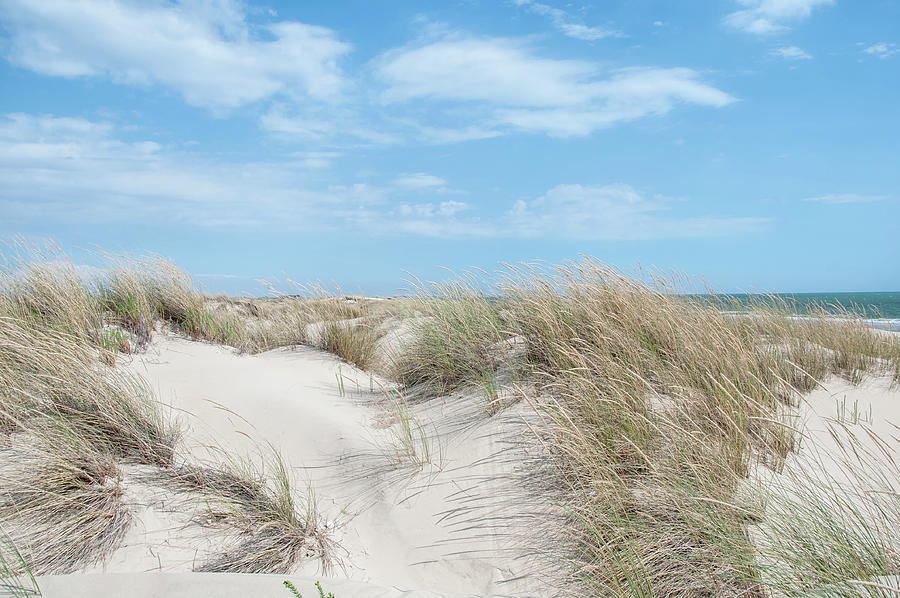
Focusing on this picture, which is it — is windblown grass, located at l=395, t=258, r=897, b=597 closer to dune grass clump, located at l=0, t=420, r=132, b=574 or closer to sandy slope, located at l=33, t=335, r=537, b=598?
sandy slope, located at l=33, t=335, r=537, b=598

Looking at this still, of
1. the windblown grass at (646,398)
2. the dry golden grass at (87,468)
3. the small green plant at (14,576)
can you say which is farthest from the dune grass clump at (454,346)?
the small green plant at (14,576)

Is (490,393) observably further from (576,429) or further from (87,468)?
(87,468)

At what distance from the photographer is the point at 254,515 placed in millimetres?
2949

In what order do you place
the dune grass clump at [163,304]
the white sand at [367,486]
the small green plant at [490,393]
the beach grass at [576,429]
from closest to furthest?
the beach grass at [576,429] < the white sand at [367,486] < the small green plant at [490,393] < the dune grass clump at [163,304]

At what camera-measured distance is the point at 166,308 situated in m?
6.71

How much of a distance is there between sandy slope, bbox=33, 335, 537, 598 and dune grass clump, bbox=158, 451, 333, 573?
0.10 meters

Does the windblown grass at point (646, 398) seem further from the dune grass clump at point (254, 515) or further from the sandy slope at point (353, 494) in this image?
the dune grass clump at point (254, 515)

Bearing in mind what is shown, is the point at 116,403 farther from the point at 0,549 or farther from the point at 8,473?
the point at 0,549

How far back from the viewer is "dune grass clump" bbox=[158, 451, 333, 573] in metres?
2.75

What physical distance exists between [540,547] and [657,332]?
2.29 metres

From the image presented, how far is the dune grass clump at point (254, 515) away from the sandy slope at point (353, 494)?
0.10 meters

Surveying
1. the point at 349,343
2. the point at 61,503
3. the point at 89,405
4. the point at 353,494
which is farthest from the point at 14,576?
the point at 349,343

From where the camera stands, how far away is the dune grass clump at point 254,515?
275 cm

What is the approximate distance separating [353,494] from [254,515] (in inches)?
28.4
